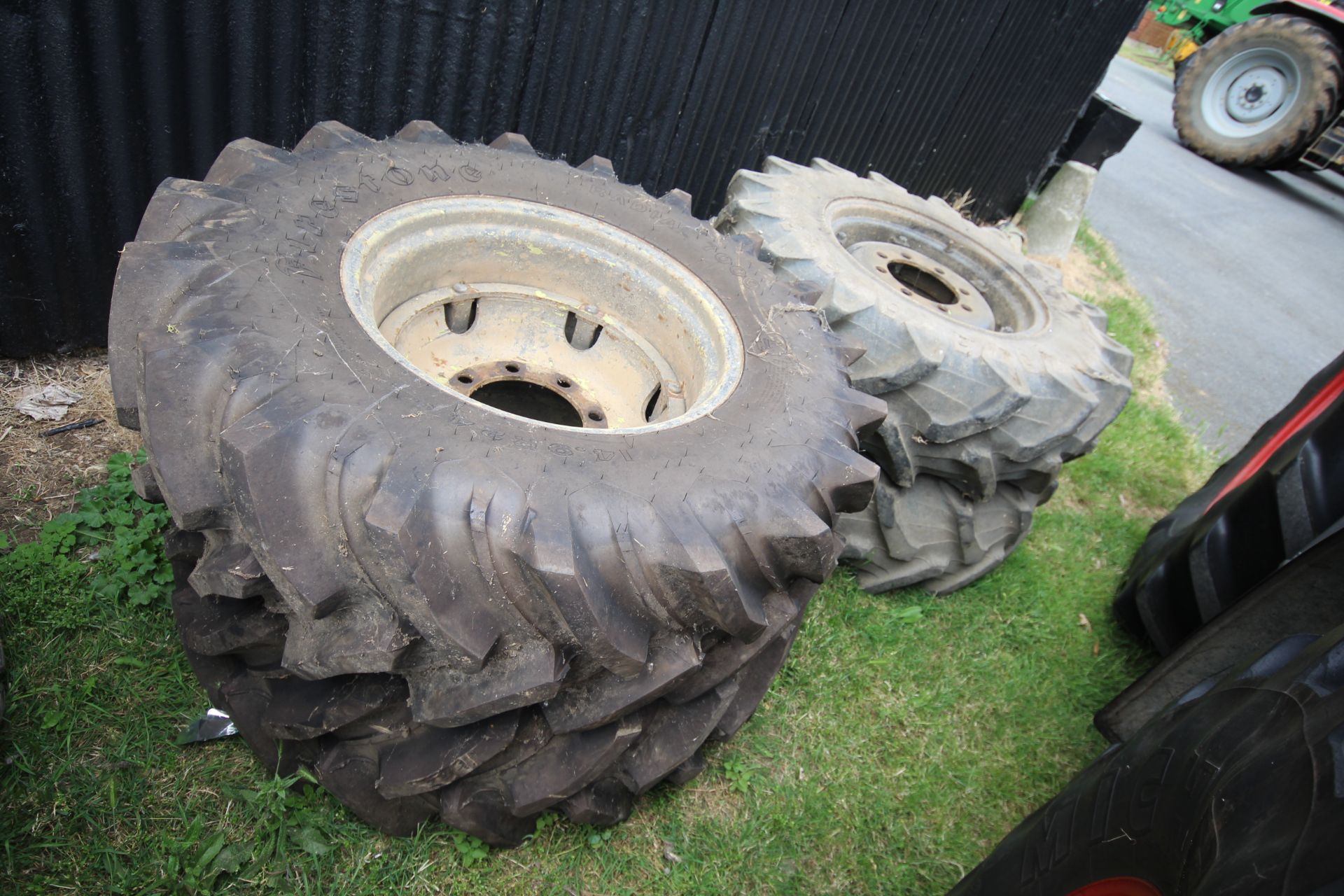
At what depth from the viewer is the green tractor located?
10.3m

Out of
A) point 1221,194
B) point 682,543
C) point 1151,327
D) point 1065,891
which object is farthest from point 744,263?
point 1221,194

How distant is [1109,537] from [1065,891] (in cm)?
275

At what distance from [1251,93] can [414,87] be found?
40.5ft

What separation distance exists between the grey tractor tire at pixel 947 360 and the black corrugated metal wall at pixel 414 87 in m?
0.70

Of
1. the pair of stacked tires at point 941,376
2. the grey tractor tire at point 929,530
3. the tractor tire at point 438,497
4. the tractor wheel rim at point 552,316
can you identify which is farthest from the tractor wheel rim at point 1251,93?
the tractor wheel rim at point 552,316

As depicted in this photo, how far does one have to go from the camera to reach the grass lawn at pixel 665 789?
5.47ft

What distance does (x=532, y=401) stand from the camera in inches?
90.1

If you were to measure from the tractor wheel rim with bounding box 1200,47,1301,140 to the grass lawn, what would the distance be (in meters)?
10.9

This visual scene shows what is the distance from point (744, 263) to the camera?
232cm

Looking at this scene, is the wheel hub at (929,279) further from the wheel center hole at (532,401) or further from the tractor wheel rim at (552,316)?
the wheel center hole at (532,401)

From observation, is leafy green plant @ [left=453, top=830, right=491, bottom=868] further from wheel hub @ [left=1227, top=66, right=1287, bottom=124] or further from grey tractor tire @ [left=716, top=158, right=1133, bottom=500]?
wheel hub @ [left=1227, top=66, right=1287, bottom=124]

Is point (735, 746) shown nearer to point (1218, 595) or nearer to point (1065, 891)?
point (1065, 891)

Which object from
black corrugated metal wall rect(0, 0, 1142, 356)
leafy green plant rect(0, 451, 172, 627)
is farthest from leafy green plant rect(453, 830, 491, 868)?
black corrugated metal wall rect(0, 0, 1142, 356)

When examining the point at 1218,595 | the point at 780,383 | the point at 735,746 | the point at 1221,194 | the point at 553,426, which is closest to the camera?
the point at 553,426
